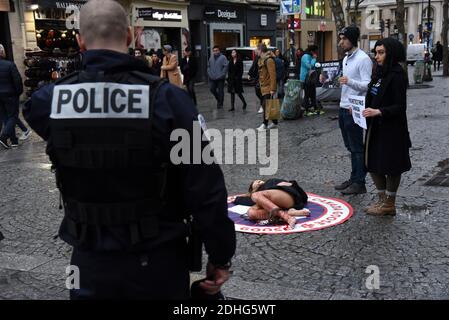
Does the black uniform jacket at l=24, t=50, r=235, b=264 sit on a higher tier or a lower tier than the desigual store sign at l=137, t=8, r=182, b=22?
lower

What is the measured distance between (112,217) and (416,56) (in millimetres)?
47275

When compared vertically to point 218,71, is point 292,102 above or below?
below

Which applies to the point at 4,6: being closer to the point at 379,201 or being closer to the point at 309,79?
the point at 309,79

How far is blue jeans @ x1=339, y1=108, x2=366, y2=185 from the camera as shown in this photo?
6.28m

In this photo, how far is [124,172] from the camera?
79.9 inches

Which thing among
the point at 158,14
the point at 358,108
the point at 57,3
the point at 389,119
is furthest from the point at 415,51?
the point at 389,119

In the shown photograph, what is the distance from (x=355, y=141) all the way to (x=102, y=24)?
15.4 ft

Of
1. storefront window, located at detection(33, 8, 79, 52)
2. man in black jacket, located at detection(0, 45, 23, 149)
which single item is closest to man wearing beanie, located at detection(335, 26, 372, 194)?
man in black jacket, located at detection(0, 45, 23, 149)

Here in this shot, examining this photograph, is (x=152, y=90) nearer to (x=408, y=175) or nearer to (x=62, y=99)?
(x=62, y=99)

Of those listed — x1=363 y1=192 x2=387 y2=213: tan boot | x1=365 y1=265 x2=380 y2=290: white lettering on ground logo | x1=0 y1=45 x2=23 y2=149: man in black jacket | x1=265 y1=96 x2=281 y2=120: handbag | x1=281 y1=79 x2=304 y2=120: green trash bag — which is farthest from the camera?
x1=281 y1=79 x2=304 y2=120: green trash bag

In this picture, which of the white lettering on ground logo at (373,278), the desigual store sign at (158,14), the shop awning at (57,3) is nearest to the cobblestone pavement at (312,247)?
the white lettering on ground logo at (373,278)

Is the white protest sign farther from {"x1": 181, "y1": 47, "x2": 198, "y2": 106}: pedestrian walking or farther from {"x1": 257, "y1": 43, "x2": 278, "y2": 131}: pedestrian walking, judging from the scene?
{"x1": 181, "y1": 47, "x2": 198, "y2": 106}: pedestrian walking

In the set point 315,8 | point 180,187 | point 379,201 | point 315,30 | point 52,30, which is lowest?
point 379,201

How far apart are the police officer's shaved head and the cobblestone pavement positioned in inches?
89.0
